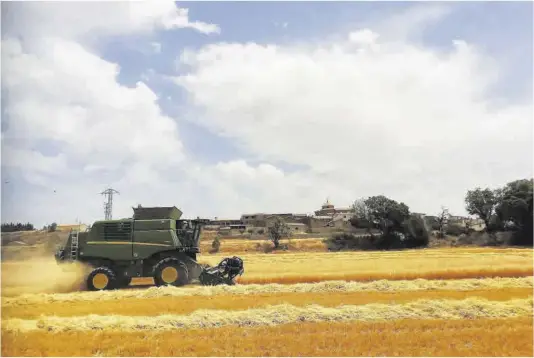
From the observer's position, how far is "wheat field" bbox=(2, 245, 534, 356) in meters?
10.6

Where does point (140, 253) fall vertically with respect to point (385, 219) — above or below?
below

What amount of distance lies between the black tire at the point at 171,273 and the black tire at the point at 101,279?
6.19ft

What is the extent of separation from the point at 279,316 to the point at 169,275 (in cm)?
864

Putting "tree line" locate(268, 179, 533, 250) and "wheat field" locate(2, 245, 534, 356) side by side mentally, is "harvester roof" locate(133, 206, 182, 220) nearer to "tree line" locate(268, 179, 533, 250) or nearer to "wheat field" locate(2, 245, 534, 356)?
"wheat field" locate(2, 245, 534, 356)

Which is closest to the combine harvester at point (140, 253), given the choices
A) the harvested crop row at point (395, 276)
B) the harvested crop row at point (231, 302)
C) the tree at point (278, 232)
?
the harvested crop row at point (231, 302)

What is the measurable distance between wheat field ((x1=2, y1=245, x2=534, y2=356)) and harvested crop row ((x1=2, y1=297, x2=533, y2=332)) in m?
0.03

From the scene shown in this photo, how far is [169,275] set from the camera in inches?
825

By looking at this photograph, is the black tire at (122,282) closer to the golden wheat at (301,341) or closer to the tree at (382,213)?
the golden wheat at (301,341)

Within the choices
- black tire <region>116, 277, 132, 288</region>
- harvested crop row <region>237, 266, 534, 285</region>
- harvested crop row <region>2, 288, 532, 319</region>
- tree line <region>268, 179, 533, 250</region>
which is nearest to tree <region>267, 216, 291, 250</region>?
tree line <region>268, 179, 533, 250</region>

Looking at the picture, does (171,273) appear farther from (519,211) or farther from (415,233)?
(519,211)

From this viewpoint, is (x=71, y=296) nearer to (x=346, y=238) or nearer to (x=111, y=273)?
(x=111, y=273)

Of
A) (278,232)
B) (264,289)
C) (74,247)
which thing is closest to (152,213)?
(74,247)

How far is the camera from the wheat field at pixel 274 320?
416 inches

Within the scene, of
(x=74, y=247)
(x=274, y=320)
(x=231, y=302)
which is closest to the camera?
(x=274, y=320)
